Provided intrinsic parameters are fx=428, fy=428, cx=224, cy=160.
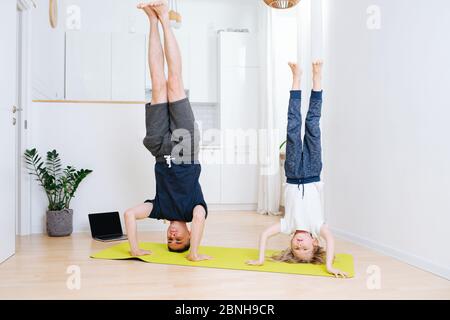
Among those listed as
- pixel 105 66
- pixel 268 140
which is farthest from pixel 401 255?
pixel 105 66

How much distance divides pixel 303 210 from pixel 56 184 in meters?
2.41

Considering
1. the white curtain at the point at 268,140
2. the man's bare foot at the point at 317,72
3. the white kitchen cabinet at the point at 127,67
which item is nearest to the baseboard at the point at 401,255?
the man's bare foot at the point at 317,72

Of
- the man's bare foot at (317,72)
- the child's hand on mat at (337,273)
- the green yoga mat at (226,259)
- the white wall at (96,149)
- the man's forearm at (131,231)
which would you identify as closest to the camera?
the child's hand on mat at (337,273)

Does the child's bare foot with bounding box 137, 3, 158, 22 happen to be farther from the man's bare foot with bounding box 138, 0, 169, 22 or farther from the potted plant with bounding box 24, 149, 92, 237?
the potted plant with bounding box 24, 149, 92, 237

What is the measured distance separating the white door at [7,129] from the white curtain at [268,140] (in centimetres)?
308

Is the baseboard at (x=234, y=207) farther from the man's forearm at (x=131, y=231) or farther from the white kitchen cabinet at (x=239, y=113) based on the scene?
the man's forearm at (x=131, y=231)

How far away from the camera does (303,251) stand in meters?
2.75

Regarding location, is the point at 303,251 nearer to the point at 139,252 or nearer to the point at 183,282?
the point at 183,282

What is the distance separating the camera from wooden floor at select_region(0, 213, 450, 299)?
7.00 feet

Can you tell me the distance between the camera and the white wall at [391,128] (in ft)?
8.45

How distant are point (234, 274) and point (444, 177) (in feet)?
4.46

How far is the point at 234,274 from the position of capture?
255 centimetres

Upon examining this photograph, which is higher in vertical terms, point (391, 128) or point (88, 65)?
point (88, 65)
